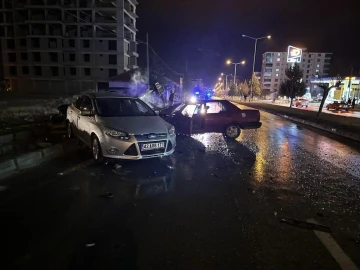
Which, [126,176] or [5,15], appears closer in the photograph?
[126,176]

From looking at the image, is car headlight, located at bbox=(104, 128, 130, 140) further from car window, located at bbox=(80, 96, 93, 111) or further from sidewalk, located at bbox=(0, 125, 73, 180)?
sidewalk, located at bbox=(0, 125, 73, 180)

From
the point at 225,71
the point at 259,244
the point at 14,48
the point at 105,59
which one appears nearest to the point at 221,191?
the point at 259,244

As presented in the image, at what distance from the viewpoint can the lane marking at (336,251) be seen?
301 cm

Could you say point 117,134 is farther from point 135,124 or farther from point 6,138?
point 6,138

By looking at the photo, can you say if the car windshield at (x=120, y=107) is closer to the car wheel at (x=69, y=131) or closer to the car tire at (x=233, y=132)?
the car wheel at (x=69, y=131)

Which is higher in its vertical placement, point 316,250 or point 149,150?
point 149,150

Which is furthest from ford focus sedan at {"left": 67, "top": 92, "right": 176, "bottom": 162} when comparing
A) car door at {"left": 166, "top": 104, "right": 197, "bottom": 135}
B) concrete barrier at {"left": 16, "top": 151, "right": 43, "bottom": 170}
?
car door at {"left": 166, "top": 104, "right": 197, "bottom": 135}

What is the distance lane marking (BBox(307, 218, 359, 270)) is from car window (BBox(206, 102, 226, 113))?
7.77 meters

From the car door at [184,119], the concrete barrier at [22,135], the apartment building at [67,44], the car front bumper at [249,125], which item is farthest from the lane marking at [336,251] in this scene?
the apartment building at [67,44]

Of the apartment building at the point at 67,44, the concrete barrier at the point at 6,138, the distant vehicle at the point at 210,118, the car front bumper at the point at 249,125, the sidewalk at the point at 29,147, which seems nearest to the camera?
the sidewalk at the point at 29,147

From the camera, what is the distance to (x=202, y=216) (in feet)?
13.5

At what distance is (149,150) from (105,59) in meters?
54.6

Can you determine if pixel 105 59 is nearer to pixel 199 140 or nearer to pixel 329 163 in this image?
pixel 199 140

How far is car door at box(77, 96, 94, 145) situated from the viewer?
7121mm
